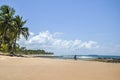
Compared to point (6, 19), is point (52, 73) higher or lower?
lower

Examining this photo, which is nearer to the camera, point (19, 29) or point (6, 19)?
point (6, 19)

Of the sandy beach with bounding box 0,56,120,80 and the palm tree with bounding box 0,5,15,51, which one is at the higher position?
the palm tree with bounding box 0,5,15,51

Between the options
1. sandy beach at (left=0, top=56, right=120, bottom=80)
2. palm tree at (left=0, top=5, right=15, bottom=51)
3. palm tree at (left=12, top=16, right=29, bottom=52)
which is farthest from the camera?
palm tree at (left=12, top=16, right=29, bottom=52)

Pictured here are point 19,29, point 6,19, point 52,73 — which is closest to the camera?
point 52,73

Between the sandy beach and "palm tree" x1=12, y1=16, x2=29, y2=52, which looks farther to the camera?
"palm tree" x1=12, y1=16, x2=29, y2=52

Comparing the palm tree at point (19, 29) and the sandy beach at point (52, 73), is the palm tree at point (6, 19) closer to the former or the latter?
the palm tree at point (19, 29)

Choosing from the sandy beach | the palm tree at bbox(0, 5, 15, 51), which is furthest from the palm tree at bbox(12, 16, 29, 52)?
the sandy beach

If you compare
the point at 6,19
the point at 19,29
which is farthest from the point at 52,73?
the point at 19,29

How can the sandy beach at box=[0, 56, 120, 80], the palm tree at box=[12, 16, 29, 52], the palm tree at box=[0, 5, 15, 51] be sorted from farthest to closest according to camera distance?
1. the palm tree at box=[12, 16, 29, 52]
2. the palm tree at box=[0, 5, 15, 51]
3. the sandy beach at box=[0, 56, 120, 80]

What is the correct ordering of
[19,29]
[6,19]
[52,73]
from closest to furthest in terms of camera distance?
[52,73] < [6,19] < [19,29]

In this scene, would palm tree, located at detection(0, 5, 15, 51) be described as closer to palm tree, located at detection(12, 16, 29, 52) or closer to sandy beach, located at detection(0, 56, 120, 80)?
palm tree, located at detection(12, 16, 29, 52)

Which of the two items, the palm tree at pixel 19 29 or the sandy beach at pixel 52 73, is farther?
the palm tree at pixel 19 29

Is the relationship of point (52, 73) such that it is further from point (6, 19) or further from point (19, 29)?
point (19, 29)

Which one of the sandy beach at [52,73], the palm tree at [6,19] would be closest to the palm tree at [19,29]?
the palm tree at [6,19]
